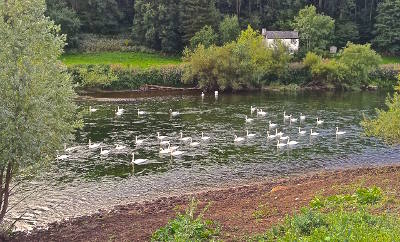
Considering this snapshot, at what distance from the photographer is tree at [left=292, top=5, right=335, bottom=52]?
4336 inches

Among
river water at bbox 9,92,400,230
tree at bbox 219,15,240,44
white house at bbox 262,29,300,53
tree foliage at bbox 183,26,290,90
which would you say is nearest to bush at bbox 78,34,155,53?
tree at bbox 219,15,240,44

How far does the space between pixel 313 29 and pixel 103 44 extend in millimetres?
48769

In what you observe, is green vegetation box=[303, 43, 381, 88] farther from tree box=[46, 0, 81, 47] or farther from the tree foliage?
tree box=[46, 0, 81, 47]

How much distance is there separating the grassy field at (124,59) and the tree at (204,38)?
5.48m

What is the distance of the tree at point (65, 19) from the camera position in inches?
3927

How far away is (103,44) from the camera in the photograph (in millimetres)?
108500

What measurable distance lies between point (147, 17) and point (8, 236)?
8633 centimetres

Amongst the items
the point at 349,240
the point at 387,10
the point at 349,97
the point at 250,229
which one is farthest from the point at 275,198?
the point at 387,10

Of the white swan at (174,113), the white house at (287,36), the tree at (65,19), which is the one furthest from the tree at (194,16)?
the white swan at (174,113)

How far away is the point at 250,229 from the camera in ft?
67.6

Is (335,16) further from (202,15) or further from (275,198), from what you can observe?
(275,198)

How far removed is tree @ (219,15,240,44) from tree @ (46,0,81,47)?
3205 cm

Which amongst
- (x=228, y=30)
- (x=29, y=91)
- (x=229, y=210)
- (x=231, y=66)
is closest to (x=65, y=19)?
(x=228, y=30)

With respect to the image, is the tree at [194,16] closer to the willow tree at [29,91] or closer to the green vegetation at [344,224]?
the willow tree at [29,91]
